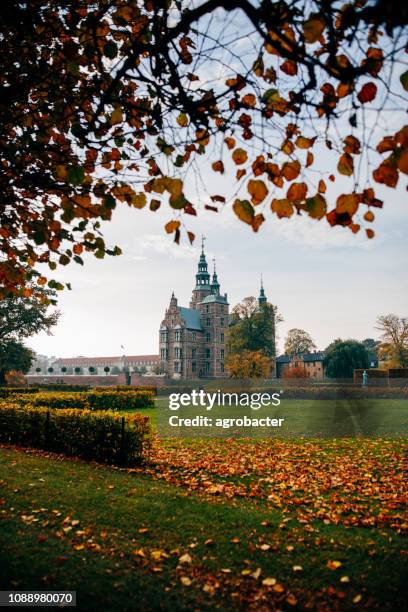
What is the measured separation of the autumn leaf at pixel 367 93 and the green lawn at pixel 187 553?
4.67 m

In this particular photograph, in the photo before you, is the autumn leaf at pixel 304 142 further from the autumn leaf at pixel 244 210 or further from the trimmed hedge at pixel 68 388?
the trimmed hedge at pixel 68 388

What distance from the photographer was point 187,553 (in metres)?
5.35

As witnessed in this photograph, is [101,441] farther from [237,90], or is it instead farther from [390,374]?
[390,374]

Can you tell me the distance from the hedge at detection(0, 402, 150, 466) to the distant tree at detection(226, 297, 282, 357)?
5468 centimetres

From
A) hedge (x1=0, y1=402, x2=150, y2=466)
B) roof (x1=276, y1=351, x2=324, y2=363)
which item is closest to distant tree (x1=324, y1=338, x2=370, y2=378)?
roof (x1=276, y1=351, x2=324, y2=363)

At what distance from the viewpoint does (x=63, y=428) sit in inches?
488

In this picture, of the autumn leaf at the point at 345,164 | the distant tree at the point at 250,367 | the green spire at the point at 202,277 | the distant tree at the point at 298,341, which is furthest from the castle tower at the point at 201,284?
the autumn leaf at the point at 345,164

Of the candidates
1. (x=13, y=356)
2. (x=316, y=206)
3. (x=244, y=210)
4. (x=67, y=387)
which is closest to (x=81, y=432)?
(x=244, y=210)

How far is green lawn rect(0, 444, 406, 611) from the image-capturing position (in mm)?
4395

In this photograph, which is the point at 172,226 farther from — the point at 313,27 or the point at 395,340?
the point at 395,340

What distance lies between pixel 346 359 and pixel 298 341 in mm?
36003

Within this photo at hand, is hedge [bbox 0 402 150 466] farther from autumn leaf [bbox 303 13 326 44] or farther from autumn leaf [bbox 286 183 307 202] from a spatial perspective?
autumn leaf [bbox 303 13 326 44]

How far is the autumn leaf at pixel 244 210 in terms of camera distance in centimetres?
397

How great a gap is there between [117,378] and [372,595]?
215 feet
